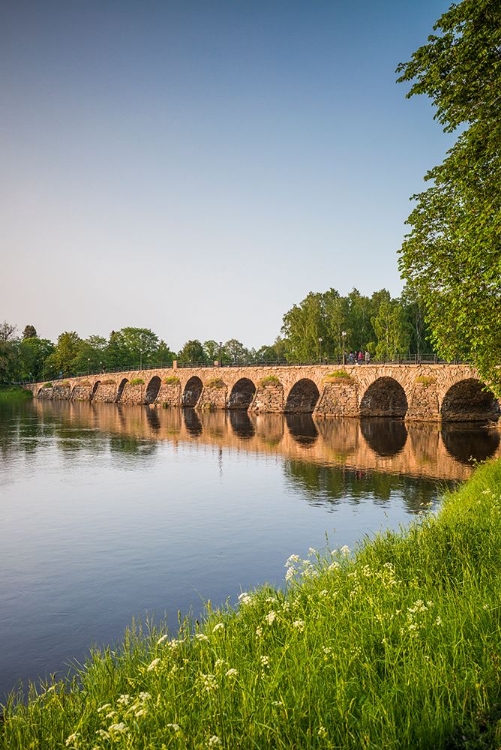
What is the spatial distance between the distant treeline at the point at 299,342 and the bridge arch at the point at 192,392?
18.9ft

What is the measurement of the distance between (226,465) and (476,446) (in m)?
12.8

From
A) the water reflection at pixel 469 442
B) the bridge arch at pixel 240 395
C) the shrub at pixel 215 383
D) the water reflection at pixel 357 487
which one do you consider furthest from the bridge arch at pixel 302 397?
the water reflection at pixel 357 487

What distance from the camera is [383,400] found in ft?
156

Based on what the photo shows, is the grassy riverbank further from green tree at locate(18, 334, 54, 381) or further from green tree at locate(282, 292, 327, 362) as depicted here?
green tree at locate(18, 334, 54, 381)

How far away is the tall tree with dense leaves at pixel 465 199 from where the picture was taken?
1151 cm

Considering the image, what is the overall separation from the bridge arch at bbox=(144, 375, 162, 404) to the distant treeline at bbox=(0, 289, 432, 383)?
168 inches

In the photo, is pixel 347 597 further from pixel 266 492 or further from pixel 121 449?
pixel 121 449

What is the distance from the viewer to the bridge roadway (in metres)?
39.7

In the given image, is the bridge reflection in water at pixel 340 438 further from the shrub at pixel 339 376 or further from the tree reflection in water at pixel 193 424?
the shrub at pixel 339 376

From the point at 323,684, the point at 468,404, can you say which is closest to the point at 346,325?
the point at 468,404

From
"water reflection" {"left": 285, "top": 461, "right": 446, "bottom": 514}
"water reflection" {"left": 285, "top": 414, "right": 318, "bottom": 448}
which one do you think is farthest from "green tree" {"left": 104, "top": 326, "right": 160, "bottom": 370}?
"water reflection" {"left": 285, "top": 461, "right": 446, "bottom": 514}

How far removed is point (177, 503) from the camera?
17.8m

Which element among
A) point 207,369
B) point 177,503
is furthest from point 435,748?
point 207,369

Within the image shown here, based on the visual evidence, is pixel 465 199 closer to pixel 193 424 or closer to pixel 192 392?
pixel 193 424
